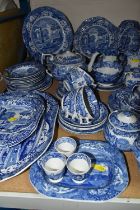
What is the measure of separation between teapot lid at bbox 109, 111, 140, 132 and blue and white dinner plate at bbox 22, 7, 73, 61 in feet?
1.85

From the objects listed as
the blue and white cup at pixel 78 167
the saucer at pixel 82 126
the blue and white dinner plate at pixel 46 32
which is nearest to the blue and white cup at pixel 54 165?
the blue and white cup at pixel 78 167

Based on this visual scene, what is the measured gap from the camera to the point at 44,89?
A: 961 mm

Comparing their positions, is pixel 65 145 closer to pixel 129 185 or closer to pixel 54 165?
pixel 54 165

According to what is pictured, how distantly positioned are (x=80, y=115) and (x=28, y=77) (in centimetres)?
30

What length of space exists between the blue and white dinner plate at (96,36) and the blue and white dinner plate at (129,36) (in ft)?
0.11

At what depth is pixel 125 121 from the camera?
0.65 m

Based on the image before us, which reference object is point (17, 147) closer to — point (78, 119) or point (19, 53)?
point (78, 119)

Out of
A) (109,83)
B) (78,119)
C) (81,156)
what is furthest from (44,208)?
(109,83)

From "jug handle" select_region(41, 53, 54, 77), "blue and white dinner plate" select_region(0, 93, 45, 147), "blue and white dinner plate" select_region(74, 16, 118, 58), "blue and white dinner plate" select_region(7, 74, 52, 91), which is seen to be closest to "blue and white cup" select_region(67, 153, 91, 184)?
"blue and white dinner plate" select_region(0, 93, 45, 147)

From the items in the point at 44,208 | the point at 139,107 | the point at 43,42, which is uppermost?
the point at 43,42

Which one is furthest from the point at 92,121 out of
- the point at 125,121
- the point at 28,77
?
the point at 28,77

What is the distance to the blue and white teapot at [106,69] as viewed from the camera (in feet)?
2.99

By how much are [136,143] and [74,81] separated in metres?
0.31

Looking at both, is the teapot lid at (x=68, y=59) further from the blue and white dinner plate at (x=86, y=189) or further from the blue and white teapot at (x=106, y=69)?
the blue and white dinner plate at (x=86, y=189)
